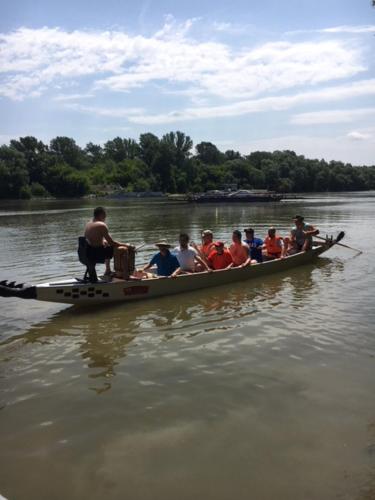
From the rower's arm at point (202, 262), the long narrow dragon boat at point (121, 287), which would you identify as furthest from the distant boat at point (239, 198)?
the rower's arm at point (202, 262)

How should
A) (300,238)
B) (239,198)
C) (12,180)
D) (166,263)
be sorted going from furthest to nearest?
1. (12,180)
2. (239,198)
3. (300,238)
4. (166,263)

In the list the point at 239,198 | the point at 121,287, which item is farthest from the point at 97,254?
the point at 239,198

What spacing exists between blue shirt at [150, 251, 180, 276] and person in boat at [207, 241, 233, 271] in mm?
1554

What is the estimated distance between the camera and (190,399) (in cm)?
605

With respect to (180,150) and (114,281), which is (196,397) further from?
(180,150)

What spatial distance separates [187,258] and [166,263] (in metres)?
0.70

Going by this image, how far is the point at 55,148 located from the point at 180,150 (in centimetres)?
4006

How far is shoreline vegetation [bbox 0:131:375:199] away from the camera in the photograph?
117 metres

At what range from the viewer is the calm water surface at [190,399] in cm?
451

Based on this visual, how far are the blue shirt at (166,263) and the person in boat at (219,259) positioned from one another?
61.2 inches

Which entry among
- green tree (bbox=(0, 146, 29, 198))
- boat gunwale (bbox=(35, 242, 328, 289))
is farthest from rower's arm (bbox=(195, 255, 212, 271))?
green tree (bbox=(0, 146, 29, 198))

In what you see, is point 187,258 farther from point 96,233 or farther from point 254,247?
point 254,247

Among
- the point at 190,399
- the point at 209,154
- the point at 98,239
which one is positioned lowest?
the point at 190,399

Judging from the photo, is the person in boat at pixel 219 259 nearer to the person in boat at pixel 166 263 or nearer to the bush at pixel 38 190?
the person in boat at pixel 166 263
